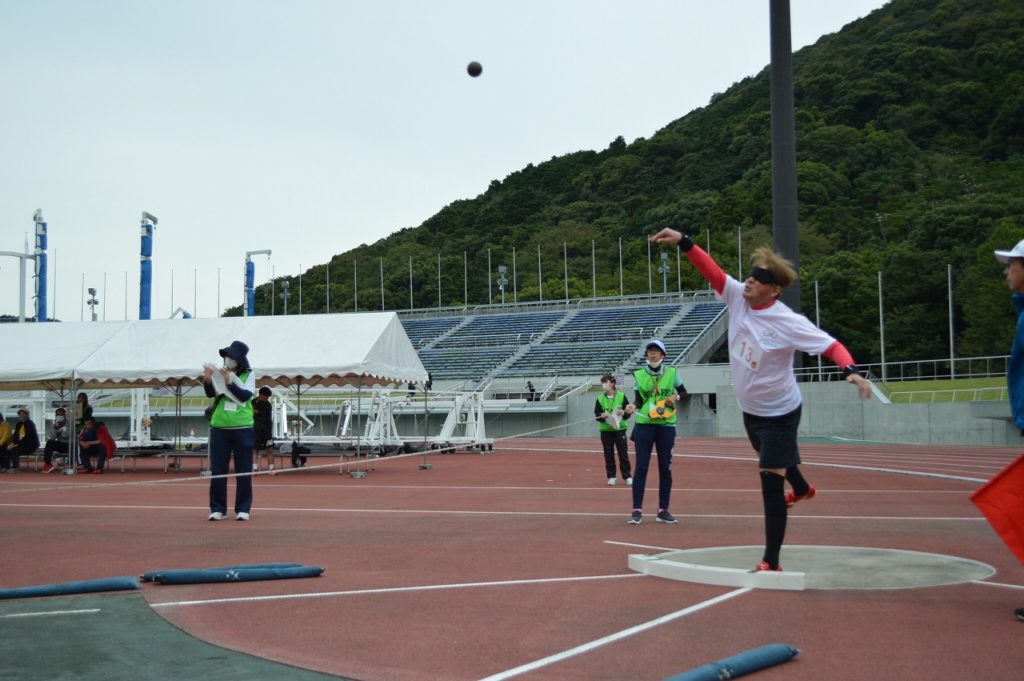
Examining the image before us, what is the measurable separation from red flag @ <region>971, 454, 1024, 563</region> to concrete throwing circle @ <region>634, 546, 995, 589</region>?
957 mm

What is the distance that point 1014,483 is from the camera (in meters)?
6.03

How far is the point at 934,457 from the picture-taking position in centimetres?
2778

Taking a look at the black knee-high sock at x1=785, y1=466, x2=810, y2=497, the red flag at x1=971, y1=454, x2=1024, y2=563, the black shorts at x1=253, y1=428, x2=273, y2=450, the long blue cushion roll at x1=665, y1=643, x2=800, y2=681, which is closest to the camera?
the long blue cushion roll at x1=665, y1=643, x2=800, y2=681

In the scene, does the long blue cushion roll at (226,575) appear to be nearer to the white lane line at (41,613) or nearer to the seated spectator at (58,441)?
the white lane line at (41,613)

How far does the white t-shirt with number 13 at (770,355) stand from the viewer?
717cm

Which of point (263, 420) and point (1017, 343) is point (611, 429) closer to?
point (263, 420)

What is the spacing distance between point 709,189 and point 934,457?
82.7 meters

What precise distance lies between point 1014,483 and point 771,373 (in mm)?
1722

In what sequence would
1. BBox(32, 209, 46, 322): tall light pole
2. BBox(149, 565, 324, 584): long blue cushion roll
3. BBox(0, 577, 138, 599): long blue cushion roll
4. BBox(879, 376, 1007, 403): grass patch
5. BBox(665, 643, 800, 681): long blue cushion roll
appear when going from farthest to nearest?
BBox(32, 209, 46, 322): tall light pole → BBox(879, 376, 1007, 403): grass patch → BBox(149, 565, 324, 584): long blue cushion roll → BBox(0, 577, 138, 599): long blue cushion roll → BBox(665, 643, 800, 681): long blue cushion roll

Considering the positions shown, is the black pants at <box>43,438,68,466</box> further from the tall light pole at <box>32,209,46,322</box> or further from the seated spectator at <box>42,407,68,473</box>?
the tall light pole at <box>32,209,46,322</box>

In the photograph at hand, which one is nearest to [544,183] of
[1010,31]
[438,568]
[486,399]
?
[1010,31]

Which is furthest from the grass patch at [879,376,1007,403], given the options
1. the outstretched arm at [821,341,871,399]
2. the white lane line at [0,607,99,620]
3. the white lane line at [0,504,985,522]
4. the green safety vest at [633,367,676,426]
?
the white lane line at [0,607,99,620]

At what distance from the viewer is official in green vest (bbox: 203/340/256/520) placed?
1222 centimetres

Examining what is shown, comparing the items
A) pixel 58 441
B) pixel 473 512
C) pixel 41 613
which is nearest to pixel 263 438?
pixel 58 441
